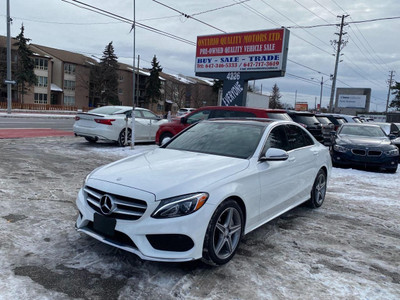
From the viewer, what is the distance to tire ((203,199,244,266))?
120 inches

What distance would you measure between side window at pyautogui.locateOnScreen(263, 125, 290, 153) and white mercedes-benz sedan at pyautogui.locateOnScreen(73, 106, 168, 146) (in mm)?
7335

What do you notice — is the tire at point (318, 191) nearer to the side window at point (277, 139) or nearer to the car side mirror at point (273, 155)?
the side window at point (277, 139)

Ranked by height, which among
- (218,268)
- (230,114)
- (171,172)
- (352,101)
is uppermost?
(352,101)

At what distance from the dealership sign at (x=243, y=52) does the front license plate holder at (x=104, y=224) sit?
45.4 ft

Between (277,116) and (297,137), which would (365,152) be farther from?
(297,137)

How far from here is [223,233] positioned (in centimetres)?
327

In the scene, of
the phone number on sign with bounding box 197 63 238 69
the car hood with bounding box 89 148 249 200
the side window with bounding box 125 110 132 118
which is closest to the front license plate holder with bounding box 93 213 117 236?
the car hood with bounding box 89 148 249 200

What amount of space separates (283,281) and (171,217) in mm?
1231

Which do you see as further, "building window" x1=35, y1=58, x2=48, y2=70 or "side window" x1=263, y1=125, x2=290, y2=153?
"building window" x1=35, y1=58, x2=48, y2=70

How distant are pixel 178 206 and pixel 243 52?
14788 mm

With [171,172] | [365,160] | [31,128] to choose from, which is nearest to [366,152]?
[365,160]

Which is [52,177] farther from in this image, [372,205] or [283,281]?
[372,205]

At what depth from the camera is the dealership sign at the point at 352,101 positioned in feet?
235

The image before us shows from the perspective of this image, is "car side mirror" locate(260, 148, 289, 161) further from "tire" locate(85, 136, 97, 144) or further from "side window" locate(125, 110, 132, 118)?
"tire" locate(85, 136, 97, 144)
